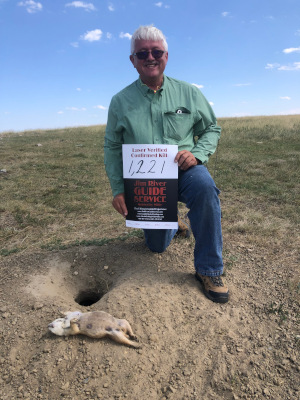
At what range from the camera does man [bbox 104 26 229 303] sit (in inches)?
98.2

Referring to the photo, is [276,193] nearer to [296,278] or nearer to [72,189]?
[296,278]

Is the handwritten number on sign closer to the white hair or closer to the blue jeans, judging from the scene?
the blue jeans

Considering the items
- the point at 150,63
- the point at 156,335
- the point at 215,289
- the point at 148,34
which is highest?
the point at 148,34

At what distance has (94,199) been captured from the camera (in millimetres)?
6027

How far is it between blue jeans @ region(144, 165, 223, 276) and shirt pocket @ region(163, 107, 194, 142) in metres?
0.33

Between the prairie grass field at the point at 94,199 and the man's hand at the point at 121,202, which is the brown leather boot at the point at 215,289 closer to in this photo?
the man's hand at the point at 121,202

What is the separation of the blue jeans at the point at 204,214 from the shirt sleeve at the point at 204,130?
158mm

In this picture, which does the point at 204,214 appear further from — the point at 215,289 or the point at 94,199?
the point at 94,199

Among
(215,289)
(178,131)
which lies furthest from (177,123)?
(215,289)

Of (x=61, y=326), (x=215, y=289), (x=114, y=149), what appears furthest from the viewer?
(x=114, y=149)

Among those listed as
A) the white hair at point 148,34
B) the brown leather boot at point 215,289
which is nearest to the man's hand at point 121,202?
the brown leather boot at point 215,289

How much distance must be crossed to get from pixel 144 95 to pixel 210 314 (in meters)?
1.98

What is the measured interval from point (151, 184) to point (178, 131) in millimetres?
532

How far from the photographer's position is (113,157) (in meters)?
2.92
